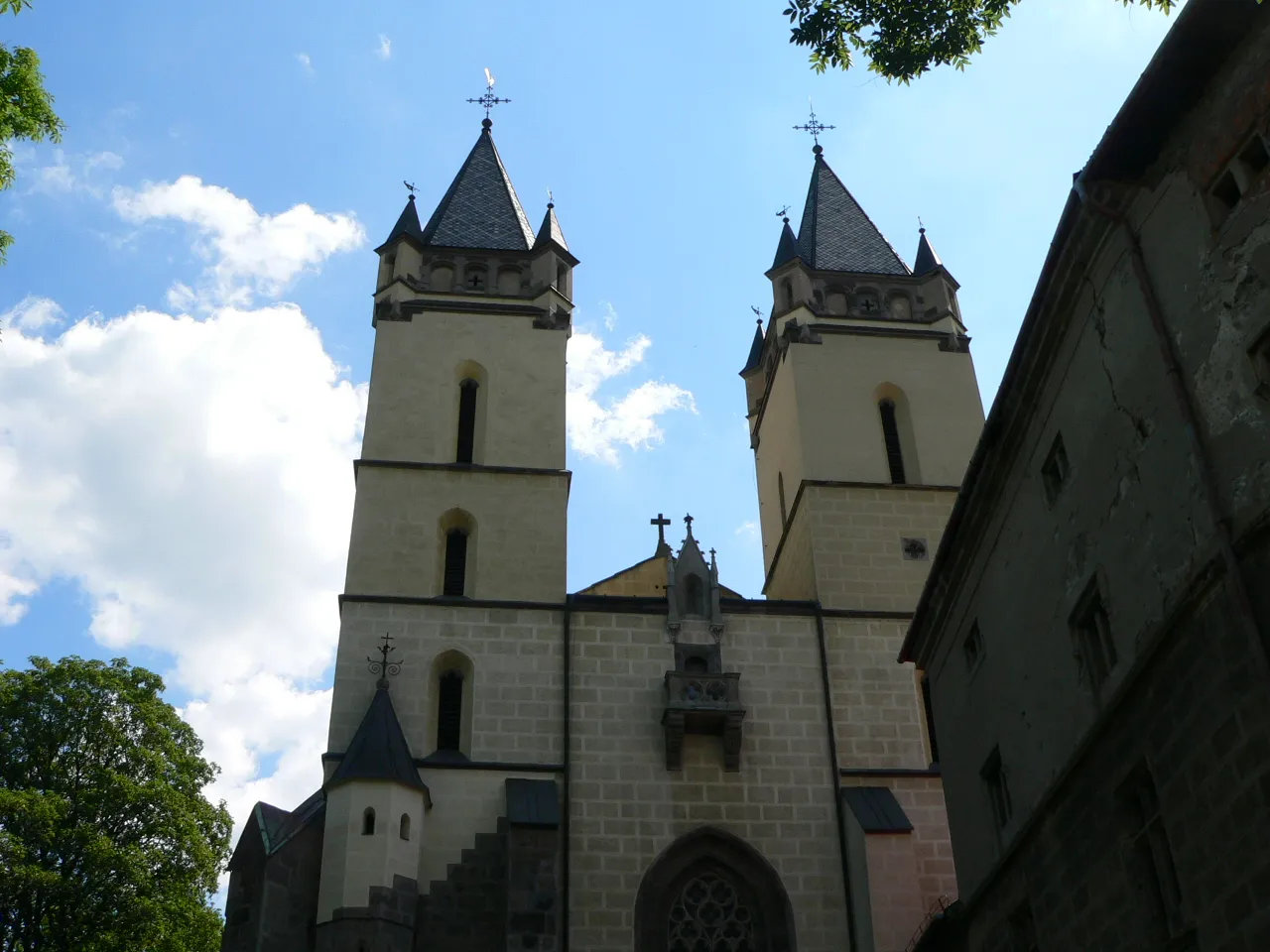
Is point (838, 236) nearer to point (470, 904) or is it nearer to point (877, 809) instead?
point (877, 809)

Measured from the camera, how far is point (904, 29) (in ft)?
34.9

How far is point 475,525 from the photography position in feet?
81.6

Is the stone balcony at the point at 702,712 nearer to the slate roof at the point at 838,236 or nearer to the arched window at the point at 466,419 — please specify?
the arched window at the point at 466,419

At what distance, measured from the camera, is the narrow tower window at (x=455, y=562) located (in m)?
24.5

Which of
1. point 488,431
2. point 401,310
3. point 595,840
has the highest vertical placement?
point 401,310

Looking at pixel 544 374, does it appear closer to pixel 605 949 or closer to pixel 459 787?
pixel 459 787

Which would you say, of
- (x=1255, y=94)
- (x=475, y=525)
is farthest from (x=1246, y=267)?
A: (x=475, y=525)

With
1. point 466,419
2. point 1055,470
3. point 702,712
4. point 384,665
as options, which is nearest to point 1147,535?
point 1055,470

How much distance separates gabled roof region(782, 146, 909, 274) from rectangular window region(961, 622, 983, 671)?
14.4m

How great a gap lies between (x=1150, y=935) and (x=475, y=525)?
1501 centimetres

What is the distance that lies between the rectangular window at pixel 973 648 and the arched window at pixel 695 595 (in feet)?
21.6

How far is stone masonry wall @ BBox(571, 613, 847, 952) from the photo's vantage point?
2081 centimetres

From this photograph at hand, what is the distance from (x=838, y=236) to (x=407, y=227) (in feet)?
31.9

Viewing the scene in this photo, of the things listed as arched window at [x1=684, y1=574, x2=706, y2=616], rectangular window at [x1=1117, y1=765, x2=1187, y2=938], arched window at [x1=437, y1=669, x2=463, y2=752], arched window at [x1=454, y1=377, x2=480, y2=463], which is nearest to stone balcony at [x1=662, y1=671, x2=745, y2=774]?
arched window at [x1=684, y1=574, x2=706, y2=616]
